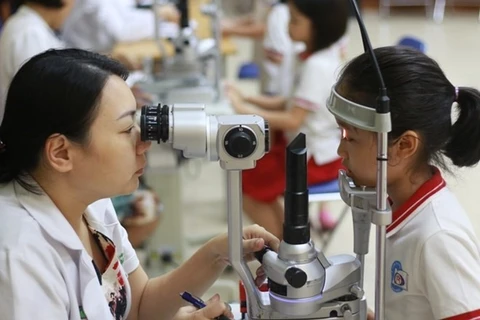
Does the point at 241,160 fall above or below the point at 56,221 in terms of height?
above

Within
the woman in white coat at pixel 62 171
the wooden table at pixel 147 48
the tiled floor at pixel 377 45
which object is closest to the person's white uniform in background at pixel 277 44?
the wooden table at pixel 147 48

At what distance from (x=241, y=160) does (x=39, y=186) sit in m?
0.36

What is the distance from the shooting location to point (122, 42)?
11.1 ft

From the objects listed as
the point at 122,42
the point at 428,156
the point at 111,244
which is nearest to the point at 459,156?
the point at 428,156

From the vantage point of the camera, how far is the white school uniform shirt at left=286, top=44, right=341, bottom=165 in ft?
8.14

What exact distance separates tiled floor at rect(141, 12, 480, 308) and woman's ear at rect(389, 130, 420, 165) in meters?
0.16

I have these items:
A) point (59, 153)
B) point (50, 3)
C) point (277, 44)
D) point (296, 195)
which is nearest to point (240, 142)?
point (296, 195)

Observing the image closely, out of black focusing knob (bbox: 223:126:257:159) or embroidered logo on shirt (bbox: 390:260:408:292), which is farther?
embroidered logo on shirt (bbox: 390:260:408:292)

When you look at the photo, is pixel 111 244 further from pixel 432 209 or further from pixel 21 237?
pixel 432 209

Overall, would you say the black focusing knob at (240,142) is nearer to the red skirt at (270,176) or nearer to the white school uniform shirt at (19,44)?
the white school uniform shirt at (19,44)

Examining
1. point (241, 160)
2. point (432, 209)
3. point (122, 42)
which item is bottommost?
point (122, 42)

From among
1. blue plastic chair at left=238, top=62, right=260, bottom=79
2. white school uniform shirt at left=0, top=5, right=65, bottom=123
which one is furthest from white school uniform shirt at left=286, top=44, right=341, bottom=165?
blue plastic chair at left=238, top=62, right=260, bottom=79

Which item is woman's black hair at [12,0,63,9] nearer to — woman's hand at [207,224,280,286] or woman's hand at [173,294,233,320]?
woman's hand at [207,224,280,286]

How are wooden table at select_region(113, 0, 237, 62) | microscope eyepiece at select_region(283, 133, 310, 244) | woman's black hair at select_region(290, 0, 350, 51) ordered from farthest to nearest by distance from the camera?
1. wooden table at select_region(113, 0, 237, 62)
2. woman's black hair at select_region(290, 0, 350, 51)
3. microscope eyepiece at select_region(283, 133, 310, 244)
